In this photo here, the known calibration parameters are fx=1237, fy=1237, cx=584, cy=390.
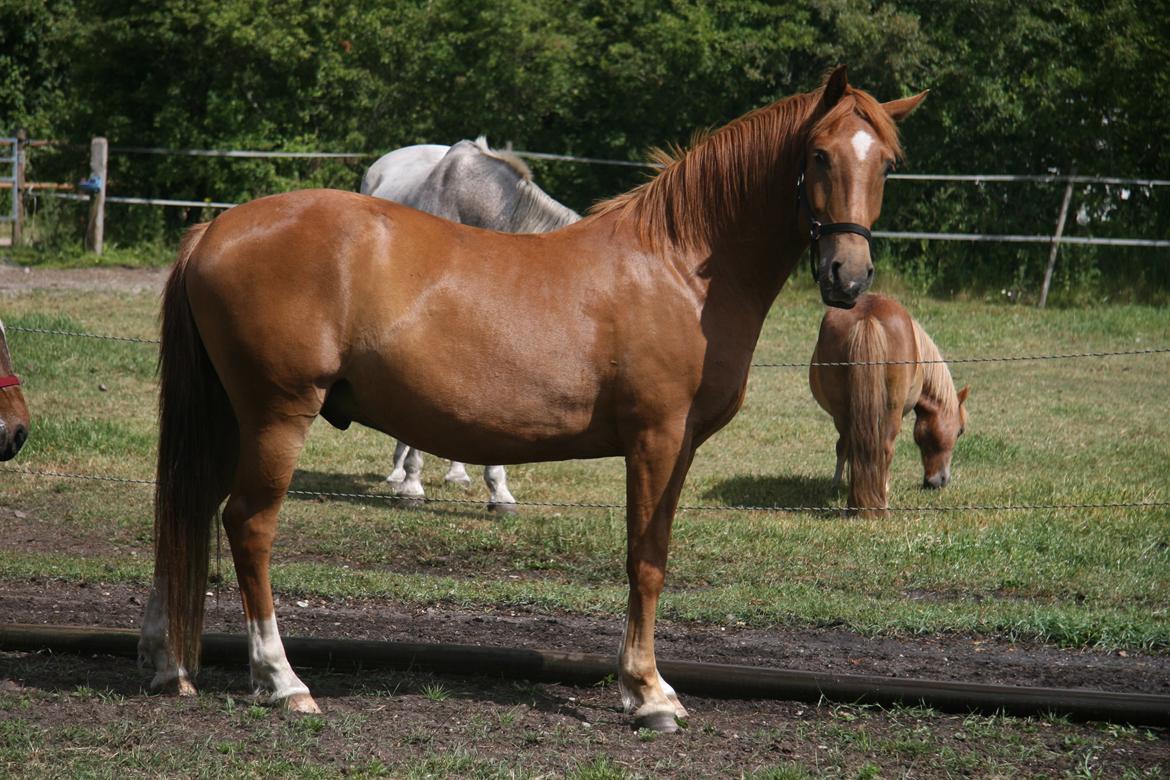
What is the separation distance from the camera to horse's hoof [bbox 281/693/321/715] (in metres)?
4.38

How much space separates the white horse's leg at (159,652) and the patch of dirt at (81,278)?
37.0 ft

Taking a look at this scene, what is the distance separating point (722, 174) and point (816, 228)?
1.59 ft

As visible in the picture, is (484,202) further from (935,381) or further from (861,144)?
(861,144)

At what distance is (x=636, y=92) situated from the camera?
18.5 m

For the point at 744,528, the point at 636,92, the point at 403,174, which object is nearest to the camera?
the point at 744,528

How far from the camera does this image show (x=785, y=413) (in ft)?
38.0

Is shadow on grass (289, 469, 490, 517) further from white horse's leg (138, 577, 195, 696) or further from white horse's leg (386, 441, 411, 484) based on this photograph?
white horse's leg (138, 577, 195, 696)

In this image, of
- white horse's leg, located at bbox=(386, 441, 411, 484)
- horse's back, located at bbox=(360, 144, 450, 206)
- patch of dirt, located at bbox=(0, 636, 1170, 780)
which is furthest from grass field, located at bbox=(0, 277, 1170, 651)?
horse's back, located at bbox=(360, 144, 450, 206)

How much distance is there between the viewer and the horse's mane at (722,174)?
14.6 ft

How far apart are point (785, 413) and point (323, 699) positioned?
7.59 meters

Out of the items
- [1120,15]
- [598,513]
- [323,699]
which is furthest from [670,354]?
[1120,15]

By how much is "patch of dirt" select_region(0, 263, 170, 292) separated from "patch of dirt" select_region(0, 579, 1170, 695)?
9.94 metres

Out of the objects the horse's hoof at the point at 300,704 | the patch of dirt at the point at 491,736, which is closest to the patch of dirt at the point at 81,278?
the patch of dirt at the point at 491,736

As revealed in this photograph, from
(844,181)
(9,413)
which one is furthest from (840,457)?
(9,413)
